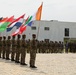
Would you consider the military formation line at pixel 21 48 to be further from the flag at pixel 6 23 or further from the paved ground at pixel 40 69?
the flag at pixel 6 23

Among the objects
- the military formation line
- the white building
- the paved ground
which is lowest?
the paved ground

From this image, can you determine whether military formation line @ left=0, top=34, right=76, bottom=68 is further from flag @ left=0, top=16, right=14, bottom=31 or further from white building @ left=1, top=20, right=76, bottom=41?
white building @ left=1, top=20, right=76, bottom=41

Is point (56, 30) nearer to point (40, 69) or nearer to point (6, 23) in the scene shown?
point (6, 23)

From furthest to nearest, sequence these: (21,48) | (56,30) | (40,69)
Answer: (56,30) → (21,48) → (40,69)

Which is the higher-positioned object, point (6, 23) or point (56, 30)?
point (56, 30)

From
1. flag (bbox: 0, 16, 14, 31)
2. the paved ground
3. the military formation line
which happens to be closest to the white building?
the military formation line

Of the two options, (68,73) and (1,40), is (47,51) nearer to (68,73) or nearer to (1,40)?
(1,40)

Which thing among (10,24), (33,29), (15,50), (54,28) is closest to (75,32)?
(54,28)

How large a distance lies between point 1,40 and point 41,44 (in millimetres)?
10305

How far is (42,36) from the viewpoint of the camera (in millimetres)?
55750

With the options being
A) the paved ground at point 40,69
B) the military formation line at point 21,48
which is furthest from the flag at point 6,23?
the paved ground at point 40,69

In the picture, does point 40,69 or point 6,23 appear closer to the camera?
point 40,69

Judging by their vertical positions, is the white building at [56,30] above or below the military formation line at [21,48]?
above

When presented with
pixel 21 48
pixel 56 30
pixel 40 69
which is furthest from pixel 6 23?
pixel 56 30
